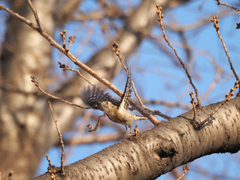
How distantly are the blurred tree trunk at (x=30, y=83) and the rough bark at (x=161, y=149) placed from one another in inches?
103

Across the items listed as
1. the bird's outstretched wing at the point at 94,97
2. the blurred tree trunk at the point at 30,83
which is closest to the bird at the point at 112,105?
the bird's outstretched wing at the point at 94,97

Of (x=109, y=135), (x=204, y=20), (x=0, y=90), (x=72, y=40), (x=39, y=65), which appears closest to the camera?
(x=72, y=40)

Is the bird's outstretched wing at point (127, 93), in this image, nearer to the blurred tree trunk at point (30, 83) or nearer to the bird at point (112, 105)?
the bird at point (112, 105)

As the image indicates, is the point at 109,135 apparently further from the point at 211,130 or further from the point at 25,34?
the point at 211,130

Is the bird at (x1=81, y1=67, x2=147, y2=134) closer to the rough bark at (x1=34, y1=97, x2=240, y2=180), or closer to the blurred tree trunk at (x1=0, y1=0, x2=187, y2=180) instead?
the rough bark at (x1=34, y1=97, x2=240, y2=180)

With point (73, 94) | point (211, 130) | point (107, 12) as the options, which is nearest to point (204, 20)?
point (107, 12)

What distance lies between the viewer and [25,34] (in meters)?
4.29

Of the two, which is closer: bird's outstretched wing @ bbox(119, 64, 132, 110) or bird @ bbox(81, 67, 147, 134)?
bird's outstretched wing @ bbox(119, 64, 132, 110)

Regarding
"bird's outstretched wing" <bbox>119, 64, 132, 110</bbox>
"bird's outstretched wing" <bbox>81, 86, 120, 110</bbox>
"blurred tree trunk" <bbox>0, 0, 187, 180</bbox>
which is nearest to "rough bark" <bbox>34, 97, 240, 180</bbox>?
"bird's outstretched wing" <bbox>119, 64, 132, 110</bbox>

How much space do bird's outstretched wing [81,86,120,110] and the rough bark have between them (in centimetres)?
73

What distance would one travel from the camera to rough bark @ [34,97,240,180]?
138 cm

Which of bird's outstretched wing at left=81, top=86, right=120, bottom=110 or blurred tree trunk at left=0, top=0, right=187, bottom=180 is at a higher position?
blurred tree trunk at left=0, top=0, right=187, bottom=180

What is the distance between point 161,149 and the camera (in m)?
1.46

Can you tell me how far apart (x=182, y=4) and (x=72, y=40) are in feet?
12.3
